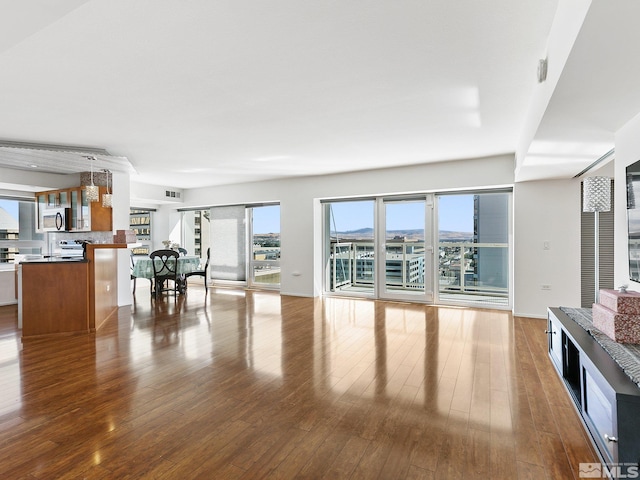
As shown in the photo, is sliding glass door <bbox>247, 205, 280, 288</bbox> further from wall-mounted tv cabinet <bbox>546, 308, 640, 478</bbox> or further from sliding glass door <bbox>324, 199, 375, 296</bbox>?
wall-mounted tv cabinet <bbox>546, 308, 640, 478</bbox>

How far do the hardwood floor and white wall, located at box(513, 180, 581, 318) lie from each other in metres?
0.96

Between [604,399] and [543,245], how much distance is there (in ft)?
12.8

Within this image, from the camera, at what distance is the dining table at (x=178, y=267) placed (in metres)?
6.89

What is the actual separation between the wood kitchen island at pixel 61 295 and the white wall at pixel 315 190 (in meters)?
3.42

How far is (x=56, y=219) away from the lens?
6.17 meters

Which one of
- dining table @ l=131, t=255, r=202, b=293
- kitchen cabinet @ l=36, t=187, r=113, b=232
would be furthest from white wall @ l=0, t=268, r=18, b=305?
dining table @ l=131, t=255, r=202, b=293

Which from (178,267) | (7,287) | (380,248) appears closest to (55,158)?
(178,267)

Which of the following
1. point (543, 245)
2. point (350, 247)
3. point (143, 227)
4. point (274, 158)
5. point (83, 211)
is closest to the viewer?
point (543, 245)

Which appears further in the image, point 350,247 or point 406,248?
point 350,247

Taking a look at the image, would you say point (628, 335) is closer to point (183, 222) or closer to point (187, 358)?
point (187, 358)

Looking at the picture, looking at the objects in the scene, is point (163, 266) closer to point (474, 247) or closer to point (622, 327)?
point (474, 247)

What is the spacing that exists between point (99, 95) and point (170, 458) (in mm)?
3024

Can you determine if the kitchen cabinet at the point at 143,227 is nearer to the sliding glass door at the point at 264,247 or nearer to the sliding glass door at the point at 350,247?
the sliding glass door at the point at 264,247

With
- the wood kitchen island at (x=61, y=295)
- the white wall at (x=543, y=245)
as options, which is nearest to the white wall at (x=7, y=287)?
the wood kitchen island at (x=61, y=295)
